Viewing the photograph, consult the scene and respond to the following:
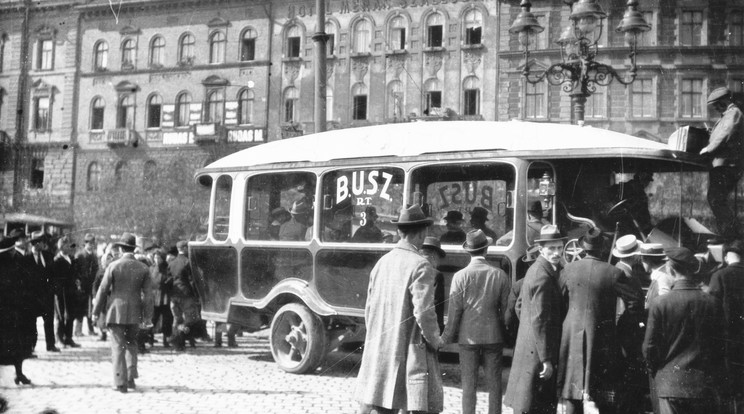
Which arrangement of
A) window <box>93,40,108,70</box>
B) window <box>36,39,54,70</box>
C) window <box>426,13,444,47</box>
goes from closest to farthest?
1. window <box>426,13,444,47</box>
2. window <box>36,39,54,70</box>
3. window <box>93,40,108,70</box>

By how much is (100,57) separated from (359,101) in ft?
49.8

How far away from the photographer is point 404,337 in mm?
5008

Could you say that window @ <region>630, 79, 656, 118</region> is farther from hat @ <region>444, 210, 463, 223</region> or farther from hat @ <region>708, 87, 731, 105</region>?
hat @ <region>708, 87, 731, 105</region>

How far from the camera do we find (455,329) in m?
6.62

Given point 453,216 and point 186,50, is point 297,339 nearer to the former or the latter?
point 453,216

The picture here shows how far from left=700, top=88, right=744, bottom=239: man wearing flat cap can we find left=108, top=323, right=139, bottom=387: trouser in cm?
664

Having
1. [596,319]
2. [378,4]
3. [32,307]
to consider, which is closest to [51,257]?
[32,307]

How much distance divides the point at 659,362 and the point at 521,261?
2.93m

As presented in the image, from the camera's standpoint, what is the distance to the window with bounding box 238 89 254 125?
135 feet

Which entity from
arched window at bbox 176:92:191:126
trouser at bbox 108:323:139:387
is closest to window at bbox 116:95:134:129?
arched window at bbox 176:92:191:126

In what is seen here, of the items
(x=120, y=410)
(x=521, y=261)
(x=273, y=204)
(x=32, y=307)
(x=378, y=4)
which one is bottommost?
(x=120, y=410)

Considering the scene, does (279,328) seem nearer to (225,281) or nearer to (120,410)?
(225,281)

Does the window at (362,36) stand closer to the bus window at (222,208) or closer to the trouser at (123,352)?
the bus window at (222,208)

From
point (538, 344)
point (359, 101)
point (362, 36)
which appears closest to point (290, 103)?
point (359, 101)
